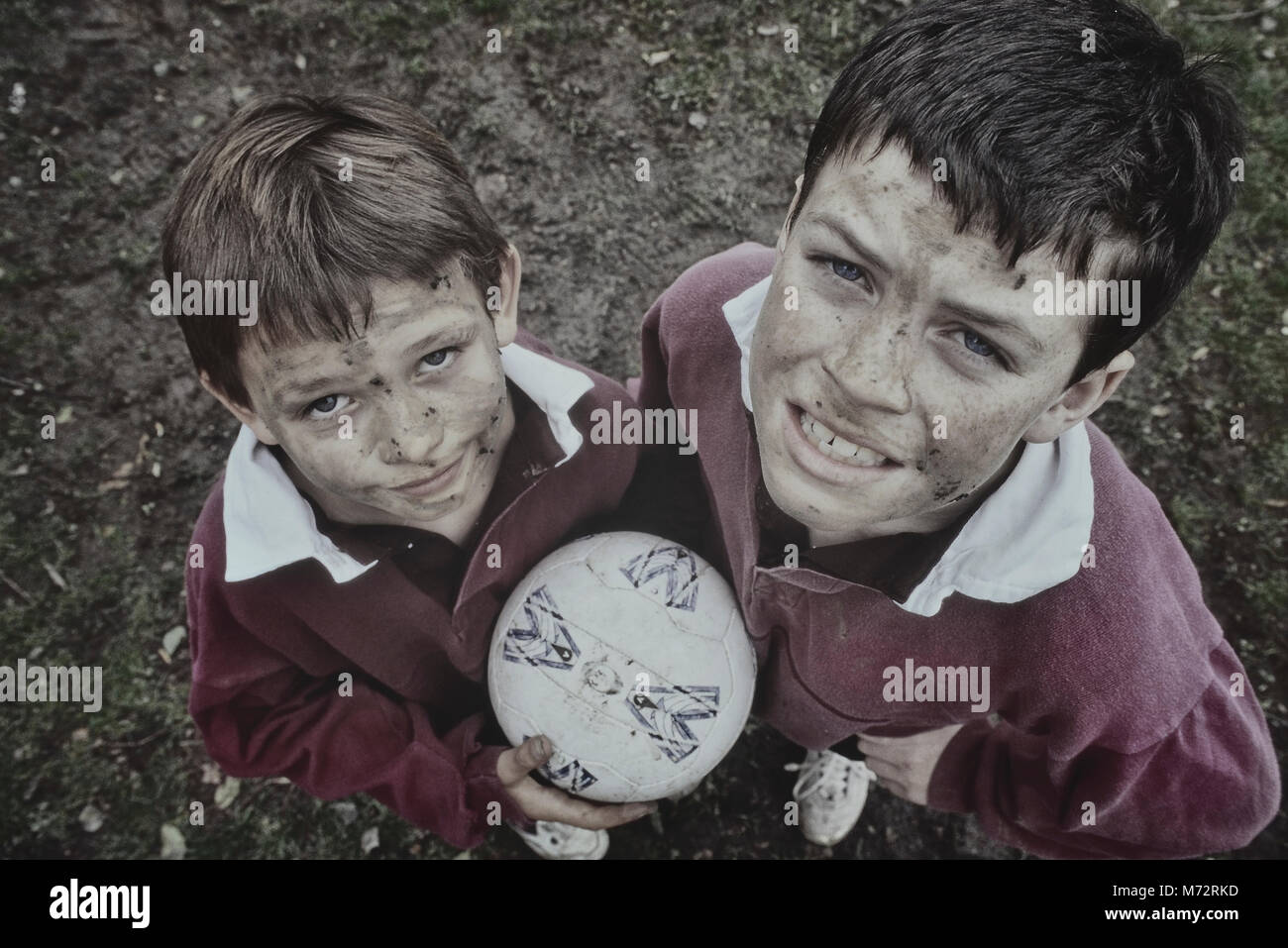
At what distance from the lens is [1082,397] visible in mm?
1681

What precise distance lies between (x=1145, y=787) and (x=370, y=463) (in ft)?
6.67

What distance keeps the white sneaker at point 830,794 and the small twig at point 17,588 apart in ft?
10.9

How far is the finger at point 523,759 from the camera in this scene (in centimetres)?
233

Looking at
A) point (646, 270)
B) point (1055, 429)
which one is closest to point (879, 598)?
point (1055, 429)

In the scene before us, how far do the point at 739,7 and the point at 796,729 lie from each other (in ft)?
11.1

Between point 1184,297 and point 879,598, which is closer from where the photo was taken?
point 879,598

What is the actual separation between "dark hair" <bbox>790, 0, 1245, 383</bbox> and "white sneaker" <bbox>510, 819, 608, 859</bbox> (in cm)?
244

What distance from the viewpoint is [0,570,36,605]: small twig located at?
143 inches

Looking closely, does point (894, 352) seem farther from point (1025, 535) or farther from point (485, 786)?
point (485, 786)

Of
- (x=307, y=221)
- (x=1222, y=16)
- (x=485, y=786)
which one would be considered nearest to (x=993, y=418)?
(x=307, y=221)

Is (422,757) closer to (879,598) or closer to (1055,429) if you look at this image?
(879,598)
